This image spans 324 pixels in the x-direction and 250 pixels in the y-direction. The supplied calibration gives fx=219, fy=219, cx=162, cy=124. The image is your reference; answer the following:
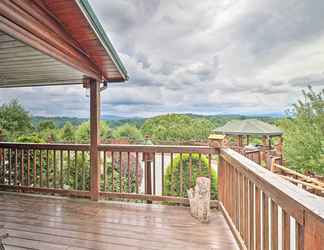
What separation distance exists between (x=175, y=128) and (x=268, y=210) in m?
5.78

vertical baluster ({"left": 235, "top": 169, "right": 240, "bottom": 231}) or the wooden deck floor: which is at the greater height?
vertical baluster ({"left": 235, "top": 169, "right": 240, "bottom": 231})

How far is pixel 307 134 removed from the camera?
9.16 m

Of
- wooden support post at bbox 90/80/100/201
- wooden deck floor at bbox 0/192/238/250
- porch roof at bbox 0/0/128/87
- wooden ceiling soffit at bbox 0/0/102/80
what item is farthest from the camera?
wooden support post at bbox 90/80/100/201

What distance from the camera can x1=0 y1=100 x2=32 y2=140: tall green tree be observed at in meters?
8.54

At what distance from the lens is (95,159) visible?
13.3 ft

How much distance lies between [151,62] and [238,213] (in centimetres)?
1109

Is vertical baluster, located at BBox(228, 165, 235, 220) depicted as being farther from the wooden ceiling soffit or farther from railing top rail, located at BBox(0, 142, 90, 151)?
the wooden ceiling soffit

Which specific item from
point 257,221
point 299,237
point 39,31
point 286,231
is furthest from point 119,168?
point 299,237

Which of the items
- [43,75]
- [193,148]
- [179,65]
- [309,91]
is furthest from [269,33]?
[43,75]

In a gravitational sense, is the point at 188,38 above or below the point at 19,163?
above

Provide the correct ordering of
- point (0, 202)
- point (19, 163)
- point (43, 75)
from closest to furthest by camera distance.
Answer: point (0, 202)
point (43, 75)
point (19, 163)

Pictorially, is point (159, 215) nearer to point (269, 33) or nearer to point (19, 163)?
point (19, 163)

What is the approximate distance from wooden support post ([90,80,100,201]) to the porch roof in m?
0.27

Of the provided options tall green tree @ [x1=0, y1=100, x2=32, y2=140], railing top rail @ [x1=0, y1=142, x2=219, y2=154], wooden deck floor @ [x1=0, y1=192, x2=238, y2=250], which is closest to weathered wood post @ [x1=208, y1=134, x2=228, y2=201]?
railing top rail @ [x1=0, y1=142, x2=219, y2=154]
